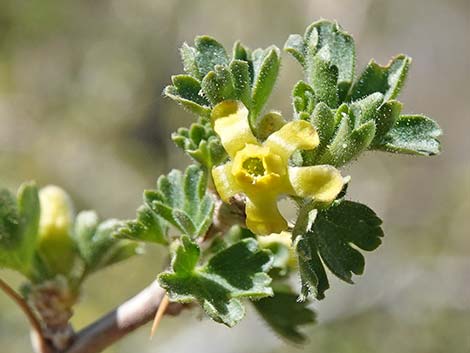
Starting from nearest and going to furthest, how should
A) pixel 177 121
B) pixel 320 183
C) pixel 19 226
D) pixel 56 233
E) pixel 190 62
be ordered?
pixel 320 183 < pixel 190 62 < pixel 19 226 < pixel 56 233 < pixel 177 121

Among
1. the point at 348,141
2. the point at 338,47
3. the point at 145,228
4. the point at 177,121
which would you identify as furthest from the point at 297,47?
the point at 177,121

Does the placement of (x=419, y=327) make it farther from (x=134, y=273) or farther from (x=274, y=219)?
(x=274, y=219)

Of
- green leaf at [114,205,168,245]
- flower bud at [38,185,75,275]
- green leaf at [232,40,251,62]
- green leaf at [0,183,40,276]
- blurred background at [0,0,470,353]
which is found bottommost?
blurred background at [0,0,470,353]

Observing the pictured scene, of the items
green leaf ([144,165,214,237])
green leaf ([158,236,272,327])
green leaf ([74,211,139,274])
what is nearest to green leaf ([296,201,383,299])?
green leaf ([158,236,272,327])

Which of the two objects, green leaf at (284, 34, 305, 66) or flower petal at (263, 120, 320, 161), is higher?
green leaf at (284, 34, 305, 66)

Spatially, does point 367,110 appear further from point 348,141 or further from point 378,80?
point 378,80

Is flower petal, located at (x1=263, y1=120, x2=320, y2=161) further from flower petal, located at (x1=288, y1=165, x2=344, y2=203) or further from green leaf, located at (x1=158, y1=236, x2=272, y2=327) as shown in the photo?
green leaf, located at (x1=158, y1=236, x2=272, y2=327)

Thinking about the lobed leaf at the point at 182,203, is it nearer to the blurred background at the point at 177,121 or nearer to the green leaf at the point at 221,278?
the green leaf at the point at 221,278
